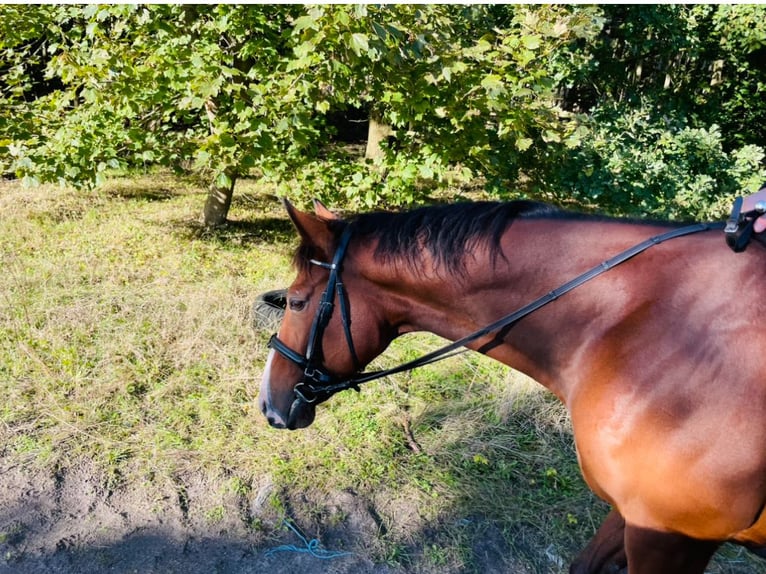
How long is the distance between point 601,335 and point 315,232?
3.56ft

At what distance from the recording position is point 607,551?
2342 millimetres

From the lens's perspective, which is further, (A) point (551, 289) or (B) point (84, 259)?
(B) point (84, 259)

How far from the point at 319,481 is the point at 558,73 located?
6.48m

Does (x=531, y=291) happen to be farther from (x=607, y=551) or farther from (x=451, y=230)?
(x=607, y=551)

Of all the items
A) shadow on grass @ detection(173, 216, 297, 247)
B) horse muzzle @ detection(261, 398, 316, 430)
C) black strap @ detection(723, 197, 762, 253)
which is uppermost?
black strap @ detection(723, 197, 762, 253)

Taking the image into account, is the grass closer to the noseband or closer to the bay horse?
the bay horse

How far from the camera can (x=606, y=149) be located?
6930mm

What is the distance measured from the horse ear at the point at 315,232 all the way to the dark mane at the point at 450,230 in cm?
16

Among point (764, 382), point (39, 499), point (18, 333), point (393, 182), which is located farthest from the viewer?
point (393, 182)

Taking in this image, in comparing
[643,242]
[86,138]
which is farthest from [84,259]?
[643,242]

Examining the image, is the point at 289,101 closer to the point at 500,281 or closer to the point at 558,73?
the point at 500,281

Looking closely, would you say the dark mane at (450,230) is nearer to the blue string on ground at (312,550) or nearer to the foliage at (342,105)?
the foliage at (342,105)

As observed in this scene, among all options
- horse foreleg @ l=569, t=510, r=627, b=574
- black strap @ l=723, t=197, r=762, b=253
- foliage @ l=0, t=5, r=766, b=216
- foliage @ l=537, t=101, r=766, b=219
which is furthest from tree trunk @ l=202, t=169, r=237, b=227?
black strap @ l=723, t=197, r=762, b=253

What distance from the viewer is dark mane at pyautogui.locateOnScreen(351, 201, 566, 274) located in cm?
205
